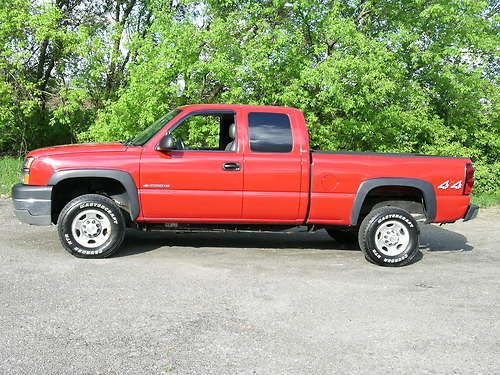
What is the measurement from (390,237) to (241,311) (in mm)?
2865

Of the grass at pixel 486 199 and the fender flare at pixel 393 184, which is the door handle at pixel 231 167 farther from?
the grass at pixel 486 199

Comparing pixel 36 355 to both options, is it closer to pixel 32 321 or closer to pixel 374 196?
pixel 32 321

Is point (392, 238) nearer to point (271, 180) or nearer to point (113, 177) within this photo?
point (271, 180)

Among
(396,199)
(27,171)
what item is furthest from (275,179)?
(27,171)

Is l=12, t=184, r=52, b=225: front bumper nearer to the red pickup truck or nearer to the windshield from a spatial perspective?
the red pickup truck

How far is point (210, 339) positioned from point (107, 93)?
512 inches

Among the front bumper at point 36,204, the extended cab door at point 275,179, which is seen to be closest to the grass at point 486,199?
the extended cab door at point 275,179

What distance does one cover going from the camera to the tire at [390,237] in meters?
6.98

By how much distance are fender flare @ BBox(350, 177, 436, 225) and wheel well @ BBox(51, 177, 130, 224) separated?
9.43 feet

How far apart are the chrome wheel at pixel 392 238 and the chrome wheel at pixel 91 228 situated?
3.35 meters

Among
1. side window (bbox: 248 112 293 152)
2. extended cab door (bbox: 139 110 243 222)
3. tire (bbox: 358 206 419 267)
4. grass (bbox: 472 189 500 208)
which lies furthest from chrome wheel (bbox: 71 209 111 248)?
grass (bbox: 472 189 500 208)

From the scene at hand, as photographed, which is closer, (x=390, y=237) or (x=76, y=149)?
(x=76, y=149)

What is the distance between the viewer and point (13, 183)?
13.4m

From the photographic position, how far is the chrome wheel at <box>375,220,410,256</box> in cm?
704
